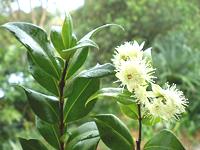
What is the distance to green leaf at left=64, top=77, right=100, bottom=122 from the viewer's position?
2.02 ft

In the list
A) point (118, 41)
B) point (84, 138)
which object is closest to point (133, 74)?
point (84, 138)

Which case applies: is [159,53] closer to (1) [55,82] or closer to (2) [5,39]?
(2) [5,39]

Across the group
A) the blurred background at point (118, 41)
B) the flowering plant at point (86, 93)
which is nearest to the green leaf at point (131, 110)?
the flowering plant at point (86, 93)

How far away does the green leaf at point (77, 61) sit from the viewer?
612 millimetres

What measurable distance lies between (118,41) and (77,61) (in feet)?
13.6

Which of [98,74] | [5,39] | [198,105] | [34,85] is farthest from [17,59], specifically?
[98,74]

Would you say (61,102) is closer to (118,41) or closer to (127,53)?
(127,53)

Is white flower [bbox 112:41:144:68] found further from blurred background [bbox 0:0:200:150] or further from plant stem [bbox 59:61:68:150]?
blurred background [bbox 0:0:200:150]

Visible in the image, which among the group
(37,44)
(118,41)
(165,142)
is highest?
(118,41)

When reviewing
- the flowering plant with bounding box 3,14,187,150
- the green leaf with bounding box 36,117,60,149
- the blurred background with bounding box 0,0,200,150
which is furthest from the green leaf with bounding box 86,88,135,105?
the blurred background with bounding box 0,0,200,150

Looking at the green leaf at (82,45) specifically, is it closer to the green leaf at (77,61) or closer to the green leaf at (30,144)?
the green leaf at (77,61)

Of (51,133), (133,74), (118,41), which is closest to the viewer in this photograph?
(133,74)

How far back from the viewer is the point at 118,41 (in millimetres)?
4730

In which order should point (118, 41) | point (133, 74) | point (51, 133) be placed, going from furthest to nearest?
point (118, 41) → point (51, 133) → point (133, 74)
